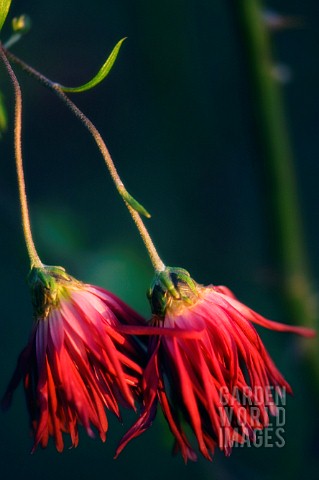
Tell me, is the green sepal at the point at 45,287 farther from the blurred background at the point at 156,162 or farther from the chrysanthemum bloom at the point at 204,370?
the blurred background at the point at 156,162

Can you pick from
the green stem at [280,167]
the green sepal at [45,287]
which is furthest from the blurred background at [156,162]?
the green sepal at [45,287]

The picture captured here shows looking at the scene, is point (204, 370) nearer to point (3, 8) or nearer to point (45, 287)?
point (45, 287)

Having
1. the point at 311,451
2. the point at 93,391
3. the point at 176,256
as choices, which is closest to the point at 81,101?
the point at 176,256

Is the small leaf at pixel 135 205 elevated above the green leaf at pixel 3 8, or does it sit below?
below

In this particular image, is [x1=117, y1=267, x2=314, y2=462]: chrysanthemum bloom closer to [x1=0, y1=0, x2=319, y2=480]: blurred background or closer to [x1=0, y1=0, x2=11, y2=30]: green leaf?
[x1=0, y1=0, x2=11, y2=30]: green leaf

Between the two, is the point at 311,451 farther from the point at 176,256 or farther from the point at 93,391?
the point at 93,391

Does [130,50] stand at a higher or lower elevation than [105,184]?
higher

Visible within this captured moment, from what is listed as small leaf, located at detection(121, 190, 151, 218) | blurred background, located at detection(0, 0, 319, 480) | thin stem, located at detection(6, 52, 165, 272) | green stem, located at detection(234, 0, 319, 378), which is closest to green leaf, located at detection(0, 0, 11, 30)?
thin stem, located at detection(6, 52, 165, 272)
